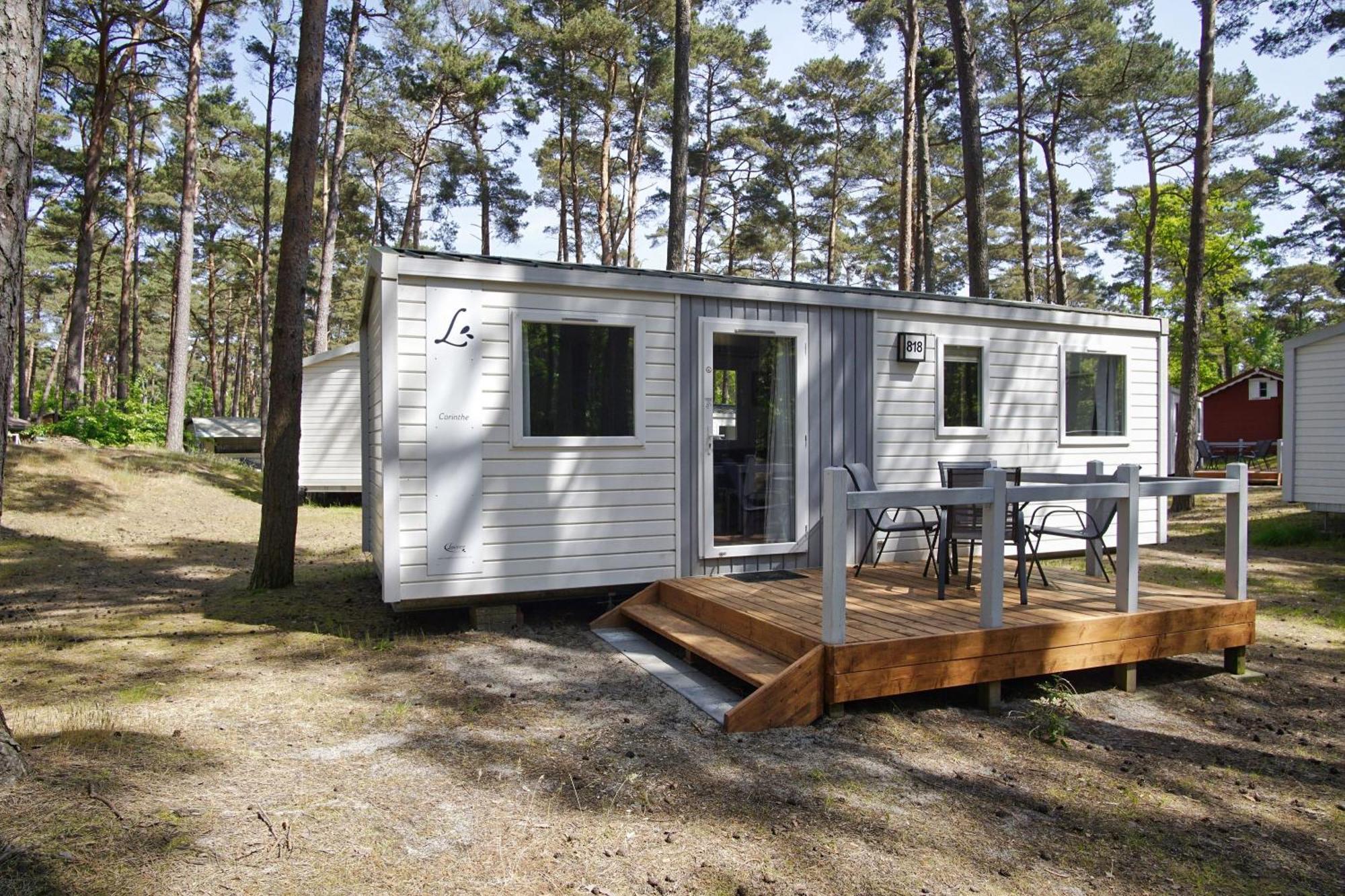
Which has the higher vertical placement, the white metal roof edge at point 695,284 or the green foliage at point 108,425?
the white metal roof edge at point 695,284

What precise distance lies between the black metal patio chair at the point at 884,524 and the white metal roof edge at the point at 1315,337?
6581 mm

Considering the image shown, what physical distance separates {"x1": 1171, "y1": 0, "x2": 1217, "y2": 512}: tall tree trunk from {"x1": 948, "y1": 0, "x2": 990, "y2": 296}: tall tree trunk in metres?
3.38

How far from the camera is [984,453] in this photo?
6.68 m

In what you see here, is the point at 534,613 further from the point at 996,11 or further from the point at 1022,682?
the point at 996,11

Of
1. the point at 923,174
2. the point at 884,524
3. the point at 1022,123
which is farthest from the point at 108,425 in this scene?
the point at 1022,123

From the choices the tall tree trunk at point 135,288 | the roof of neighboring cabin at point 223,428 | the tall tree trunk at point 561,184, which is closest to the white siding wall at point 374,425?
the tall tree trunk at point 135,288

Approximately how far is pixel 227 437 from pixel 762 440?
828 inches

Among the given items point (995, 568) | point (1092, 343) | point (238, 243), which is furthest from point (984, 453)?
point (238, 243)

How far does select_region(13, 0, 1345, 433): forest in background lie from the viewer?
1519 cm

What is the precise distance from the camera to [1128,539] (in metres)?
4.34

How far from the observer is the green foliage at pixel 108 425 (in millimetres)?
13719

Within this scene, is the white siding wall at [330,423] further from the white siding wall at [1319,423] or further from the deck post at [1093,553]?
the white siding wall at [1319,423]

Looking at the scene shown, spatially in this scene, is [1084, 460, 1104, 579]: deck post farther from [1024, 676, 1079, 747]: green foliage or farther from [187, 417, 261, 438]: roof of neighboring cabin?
[187, 417, 261, 438]: roof of neighboring cabin

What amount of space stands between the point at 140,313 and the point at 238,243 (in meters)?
10.2
